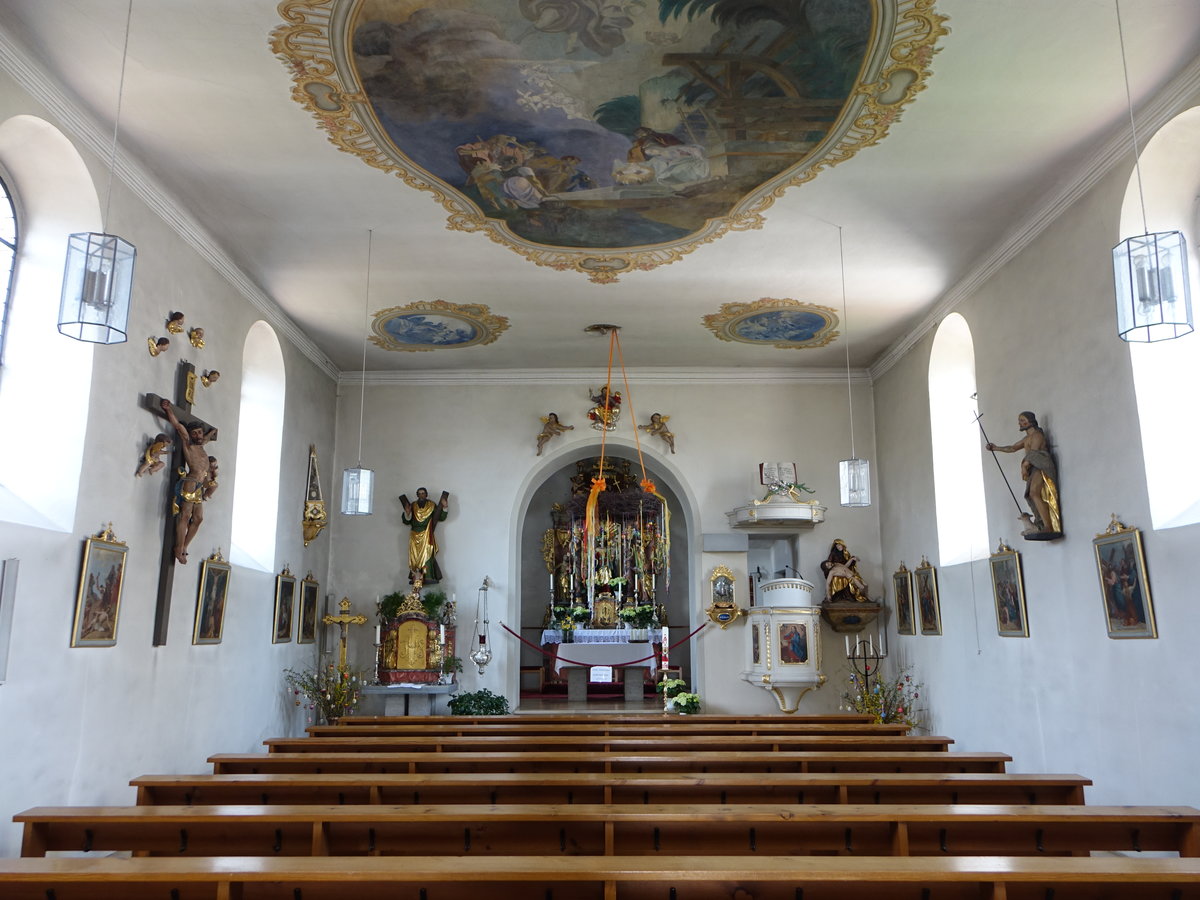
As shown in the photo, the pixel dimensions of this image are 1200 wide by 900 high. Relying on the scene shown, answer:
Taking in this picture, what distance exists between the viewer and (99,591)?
23.4 feet

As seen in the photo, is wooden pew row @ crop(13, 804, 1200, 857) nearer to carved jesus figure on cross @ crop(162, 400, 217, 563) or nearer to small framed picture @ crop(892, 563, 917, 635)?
carved jesus figure on cross @ crop(162, 400, 217, 563)

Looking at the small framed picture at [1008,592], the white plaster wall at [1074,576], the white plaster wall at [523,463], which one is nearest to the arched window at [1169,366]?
the white plaster wall at [1074,576]

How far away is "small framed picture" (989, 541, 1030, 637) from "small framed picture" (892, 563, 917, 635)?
2.62 meters

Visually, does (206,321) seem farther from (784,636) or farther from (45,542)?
(784,636)

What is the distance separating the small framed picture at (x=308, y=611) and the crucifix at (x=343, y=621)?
284mm

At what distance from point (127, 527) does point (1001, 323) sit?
27.9ft

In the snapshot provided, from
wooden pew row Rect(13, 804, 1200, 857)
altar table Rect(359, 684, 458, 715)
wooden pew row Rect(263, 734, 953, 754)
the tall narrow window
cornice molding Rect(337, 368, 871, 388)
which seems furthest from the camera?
cornice molding Rect(337, 368, 871, 388)

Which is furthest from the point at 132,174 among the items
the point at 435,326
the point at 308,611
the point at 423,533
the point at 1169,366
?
the point at 1169,366

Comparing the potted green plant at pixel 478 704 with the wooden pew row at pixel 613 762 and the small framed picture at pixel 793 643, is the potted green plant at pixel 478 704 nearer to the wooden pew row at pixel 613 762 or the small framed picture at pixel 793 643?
the small framed picture at pixel 793 643

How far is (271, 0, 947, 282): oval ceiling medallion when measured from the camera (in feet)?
19.7

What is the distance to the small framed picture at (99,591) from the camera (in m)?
6.89

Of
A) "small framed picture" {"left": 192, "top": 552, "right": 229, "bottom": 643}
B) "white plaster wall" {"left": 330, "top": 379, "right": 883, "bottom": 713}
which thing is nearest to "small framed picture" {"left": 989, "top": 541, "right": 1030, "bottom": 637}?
"white plaster wall" {"left": 330, "top": 379, "right": 883, "bottom": 713}

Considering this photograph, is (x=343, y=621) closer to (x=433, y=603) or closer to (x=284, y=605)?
(x=433, y=603)

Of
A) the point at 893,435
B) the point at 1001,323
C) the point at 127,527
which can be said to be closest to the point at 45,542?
the point at 127,527
